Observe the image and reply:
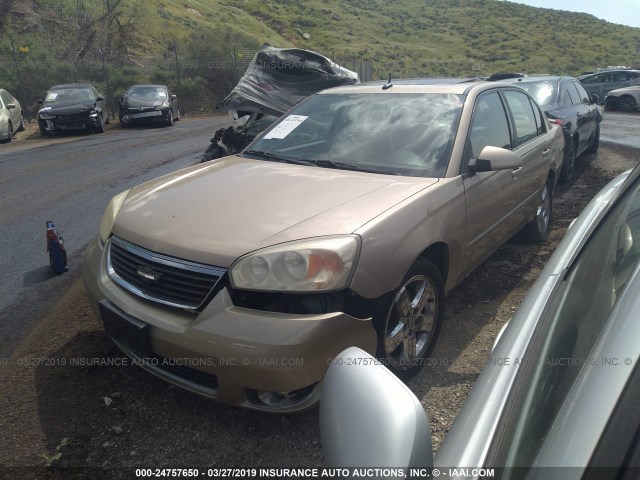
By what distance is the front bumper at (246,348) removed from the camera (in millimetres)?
2176

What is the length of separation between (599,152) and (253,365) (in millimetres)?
10068

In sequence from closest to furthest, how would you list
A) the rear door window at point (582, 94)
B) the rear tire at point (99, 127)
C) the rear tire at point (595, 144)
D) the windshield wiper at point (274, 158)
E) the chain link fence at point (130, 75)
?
the windshield wiper at point (274, 158) < the rear door window at point (582, 94) < the rear tire at point (595, 144) < the rear tire at point (99, 127) < the chain link fence at point (130, 75)

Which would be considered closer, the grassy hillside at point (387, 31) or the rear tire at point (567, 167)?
the rear tire at point (567, 167)

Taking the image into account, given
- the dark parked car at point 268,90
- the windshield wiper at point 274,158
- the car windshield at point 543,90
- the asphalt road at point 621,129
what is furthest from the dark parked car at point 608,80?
the windshield wiper at point 274,158

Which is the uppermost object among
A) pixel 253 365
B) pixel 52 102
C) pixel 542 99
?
pixel 542 99

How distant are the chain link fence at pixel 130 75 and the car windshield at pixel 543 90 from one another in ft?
56.9

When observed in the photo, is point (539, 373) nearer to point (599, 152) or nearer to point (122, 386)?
point (122, 386)

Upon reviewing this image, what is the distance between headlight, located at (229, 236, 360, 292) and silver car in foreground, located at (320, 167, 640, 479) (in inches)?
30.7

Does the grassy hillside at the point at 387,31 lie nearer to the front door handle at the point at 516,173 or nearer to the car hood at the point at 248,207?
the front door handle at the point at 516,173

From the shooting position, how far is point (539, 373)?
132cm

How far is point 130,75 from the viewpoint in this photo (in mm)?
23359

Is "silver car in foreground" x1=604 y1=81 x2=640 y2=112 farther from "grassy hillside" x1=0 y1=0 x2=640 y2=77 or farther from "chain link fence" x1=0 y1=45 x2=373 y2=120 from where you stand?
"chain link fence" x1=0 y1=45 x2=373 y2=120

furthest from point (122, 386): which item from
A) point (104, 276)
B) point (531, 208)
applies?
point (531, 208)

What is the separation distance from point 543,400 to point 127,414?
86.6 inches
